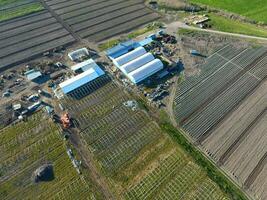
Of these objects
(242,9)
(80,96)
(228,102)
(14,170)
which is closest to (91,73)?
(80,96)

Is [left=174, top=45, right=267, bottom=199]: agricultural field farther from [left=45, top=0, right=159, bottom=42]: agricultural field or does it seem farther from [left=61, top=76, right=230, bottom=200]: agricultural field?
[left=45, top=0, right=159, bottom=42]: agricultural field

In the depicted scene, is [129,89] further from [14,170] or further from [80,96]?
[14,170]

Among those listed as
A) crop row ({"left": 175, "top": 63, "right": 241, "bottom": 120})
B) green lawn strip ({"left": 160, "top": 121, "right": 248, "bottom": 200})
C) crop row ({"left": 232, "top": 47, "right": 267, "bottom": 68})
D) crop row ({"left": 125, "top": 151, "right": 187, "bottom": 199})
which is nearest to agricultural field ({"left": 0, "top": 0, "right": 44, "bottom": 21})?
crop row ({"left": 175, "top": 63, "right": 241, "bottom": 120})

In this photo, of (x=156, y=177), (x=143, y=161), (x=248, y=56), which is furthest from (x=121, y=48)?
(x=156, y=177)

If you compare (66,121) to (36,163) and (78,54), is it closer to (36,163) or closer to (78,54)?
(36,163)

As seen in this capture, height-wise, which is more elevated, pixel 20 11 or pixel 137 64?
pixel 20 11

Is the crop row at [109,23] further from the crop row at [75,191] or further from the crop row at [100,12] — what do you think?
the crop row at [75,191]
